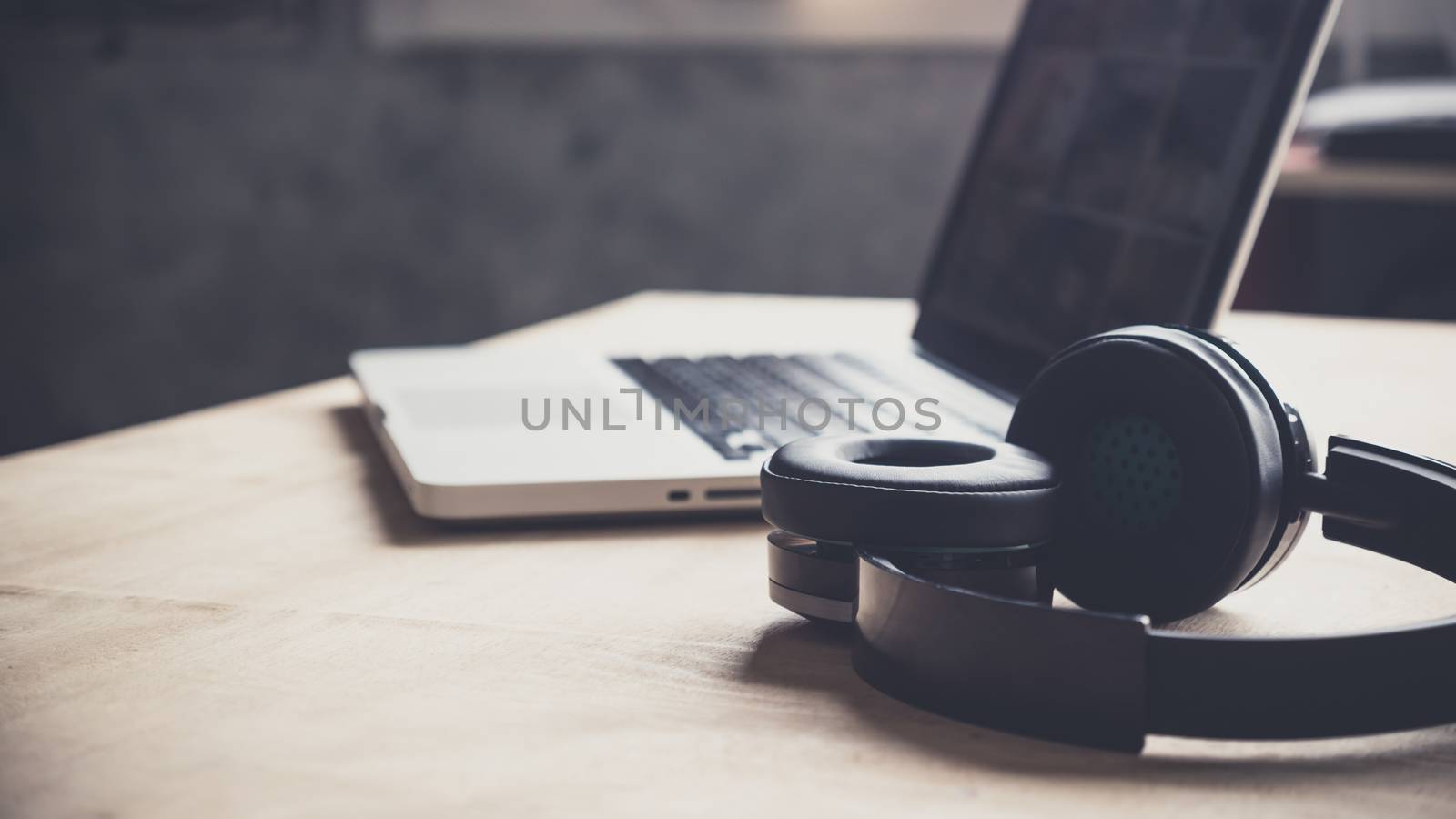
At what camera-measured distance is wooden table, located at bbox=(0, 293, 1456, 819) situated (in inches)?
12.5

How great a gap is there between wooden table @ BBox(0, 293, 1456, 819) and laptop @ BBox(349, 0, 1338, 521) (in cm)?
3

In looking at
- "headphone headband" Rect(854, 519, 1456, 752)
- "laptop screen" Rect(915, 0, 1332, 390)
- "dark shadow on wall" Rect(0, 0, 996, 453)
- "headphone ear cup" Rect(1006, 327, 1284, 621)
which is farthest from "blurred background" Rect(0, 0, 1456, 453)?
"headphone headband" Rect(854, 519, 1456, 752)

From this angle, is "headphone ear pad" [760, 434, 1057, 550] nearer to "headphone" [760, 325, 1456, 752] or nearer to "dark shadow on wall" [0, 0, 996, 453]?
"headphone" [760, 325, 1456, 752]

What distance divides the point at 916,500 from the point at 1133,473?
0.08 m

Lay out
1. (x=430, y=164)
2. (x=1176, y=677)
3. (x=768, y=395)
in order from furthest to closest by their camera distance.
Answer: (x=430, y=164) < (x=768, y=395) < (x=1176, y=677)

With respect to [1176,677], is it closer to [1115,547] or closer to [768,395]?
[1115,547]

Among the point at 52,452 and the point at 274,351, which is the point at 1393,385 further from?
the point at 274,351

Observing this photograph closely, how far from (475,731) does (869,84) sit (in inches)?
88.4

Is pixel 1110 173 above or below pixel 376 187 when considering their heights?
above

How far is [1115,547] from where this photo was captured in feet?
1.38

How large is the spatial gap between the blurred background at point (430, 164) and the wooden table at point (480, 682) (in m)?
1.98

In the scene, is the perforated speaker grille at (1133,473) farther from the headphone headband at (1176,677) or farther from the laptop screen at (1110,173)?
the laptop screen at (1110,173)

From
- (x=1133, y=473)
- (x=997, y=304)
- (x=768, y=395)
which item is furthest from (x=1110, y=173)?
(x=1133, y=473)

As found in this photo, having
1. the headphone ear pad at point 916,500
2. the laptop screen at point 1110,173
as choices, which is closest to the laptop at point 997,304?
the laptop screen at point 1110,173
